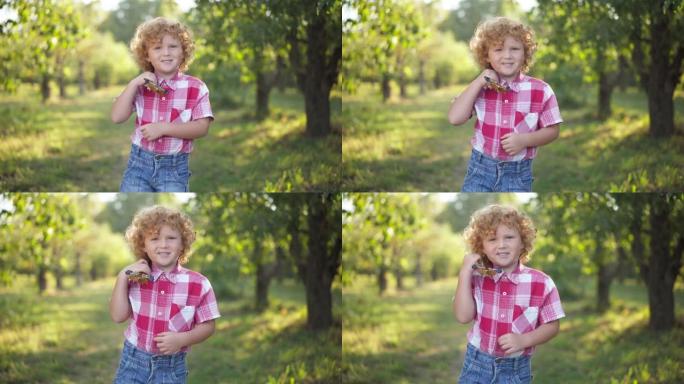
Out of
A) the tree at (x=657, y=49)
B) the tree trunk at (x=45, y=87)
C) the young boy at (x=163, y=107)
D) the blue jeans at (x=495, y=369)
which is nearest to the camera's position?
the blue jeans at (x=495, y=369)

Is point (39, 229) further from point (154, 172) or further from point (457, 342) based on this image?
point (457, 342)

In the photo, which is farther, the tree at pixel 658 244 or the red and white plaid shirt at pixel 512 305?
the tree at pixel 658 244

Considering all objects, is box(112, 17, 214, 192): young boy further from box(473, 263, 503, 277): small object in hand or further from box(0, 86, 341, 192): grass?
box(473, 263, 503, 277): small object in hand

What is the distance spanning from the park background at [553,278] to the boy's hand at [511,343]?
2.41ft

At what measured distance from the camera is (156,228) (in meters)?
5.30

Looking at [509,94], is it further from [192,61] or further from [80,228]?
[80,228]

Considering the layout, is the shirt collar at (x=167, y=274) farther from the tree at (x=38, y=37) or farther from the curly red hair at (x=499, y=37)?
the curly red hair at (x=499, y=37)

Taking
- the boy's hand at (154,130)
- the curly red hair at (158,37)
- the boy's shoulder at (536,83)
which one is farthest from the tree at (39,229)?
the boy's shoulder at (536,83)

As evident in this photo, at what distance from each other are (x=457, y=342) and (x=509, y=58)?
1615 mm

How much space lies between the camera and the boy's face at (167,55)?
5246 millimetres

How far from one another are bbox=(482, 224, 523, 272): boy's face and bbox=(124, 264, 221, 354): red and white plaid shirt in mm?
1393

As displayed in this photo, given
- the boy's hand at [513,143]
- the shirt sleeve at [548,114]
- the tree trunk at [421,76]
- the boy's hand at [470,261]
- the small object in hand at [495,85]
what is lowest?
the boy's hand at [470,261]

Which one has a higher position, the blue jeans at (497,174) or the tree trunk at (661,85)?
the tree trunk at (661,85)

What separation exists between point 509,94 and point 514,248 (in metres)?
0.75
